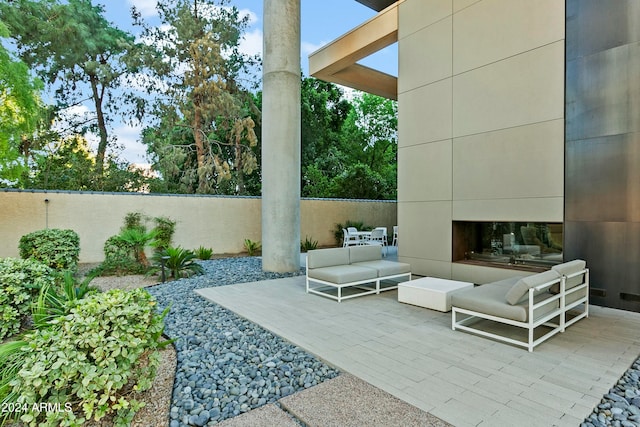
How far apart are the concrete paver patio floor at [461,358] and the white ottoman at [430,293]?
0.12 meters

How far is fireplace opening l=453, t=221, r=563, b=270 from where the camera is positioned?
17.6ft

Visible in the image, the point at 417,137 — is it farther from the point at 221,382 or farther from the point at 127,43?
the point at 127,43

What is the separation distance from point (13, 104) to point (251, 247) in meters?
6.91

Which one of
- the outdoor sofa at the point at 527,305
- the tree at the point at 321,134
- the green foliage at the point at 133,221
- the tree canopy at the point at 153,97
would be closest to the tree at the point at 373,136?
the tree at the point at 321,134

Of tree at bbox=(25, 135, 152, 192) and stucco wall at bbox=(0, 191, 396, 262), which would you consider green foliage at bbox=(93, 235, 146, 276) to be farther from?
tree at bbox=(25, 135, 152, 192)

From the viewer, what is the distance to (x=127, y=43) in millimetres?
14391

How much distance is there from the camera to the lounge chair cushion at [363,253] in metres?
6.34

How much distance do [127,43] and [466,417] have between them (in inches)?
683

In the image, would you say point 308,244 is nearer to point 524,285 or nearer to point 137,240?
point 137,240

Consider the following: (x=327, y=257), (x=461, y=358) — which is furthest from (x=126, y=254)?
(x=461, y=358)

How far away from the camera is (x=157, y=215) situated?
1060cm

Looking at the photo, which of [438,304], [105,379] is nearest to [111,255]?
[105,379]

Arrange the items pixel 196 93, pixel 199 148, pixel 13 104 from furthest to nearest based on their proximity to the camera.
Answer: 1. pixel 199 148
2. pixel 196 93
3. pixel 13 104

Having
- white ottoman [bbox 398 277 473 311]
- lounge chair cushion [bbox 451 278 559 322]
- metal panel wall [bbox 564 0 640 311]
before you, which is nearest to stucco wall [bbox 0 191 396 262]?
white ottoman [bbox 398 277 473 311]
